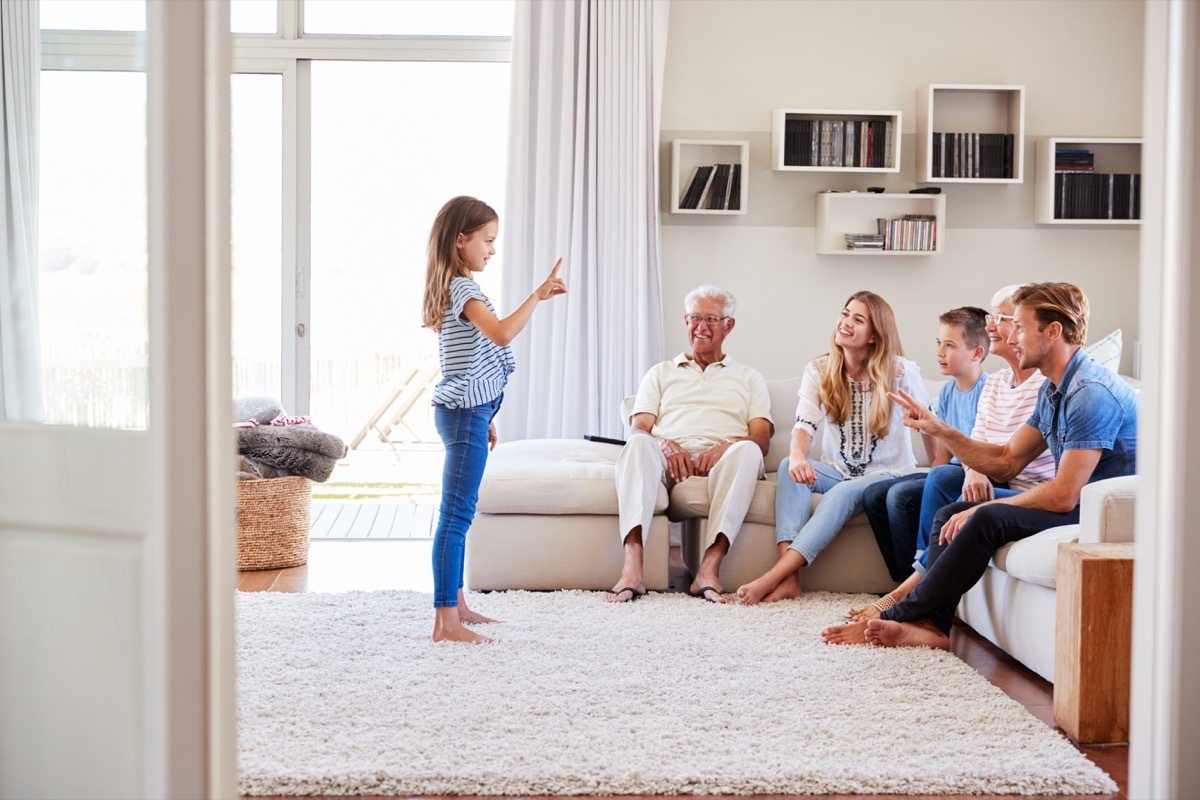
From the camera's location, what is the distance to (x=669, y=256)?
18.4 ft

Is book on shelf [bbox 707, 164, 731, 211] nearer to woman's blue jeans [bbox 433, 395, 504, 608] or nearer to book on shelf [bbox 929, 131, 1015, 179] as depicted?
book on shelf [bbox 929, 131, 1015, 179]

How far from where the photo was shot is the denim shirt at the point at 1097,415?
3.12 m

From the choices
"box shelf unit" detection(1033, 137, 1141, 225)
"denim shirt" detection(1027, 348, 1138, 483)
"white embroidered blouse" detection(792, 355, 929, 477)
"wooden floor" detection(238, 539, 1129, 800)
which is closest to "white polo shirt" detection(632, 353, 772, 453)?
"white embroidered blouse" detection(792, 355, 929, 477)

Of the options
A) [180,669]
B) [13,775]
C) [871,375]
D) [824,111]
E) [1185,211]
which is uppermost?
[824,111]

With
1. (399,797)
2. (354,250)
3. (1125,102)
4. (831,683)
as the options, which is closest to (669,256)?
(354,250)

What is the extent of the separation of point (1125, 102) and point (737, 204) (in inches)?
76.7

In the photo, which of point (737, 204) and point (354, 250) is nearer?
point (737, 204)

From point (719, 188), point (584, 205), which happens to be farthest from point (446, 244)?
point (719, 188)

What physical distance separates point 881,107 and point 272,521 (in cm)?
333

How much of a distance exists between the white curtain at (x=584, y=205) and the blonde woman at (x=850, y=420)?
4.50ft

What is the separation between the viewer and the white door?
153cm

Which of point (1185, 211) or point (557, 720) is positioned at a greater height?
point (1185, 211)

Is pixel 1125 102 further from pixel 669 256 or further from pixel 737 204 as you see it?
pixel 669 256

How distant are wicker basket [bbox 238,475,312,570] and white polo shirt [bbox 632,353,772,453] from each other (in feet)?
4.46
